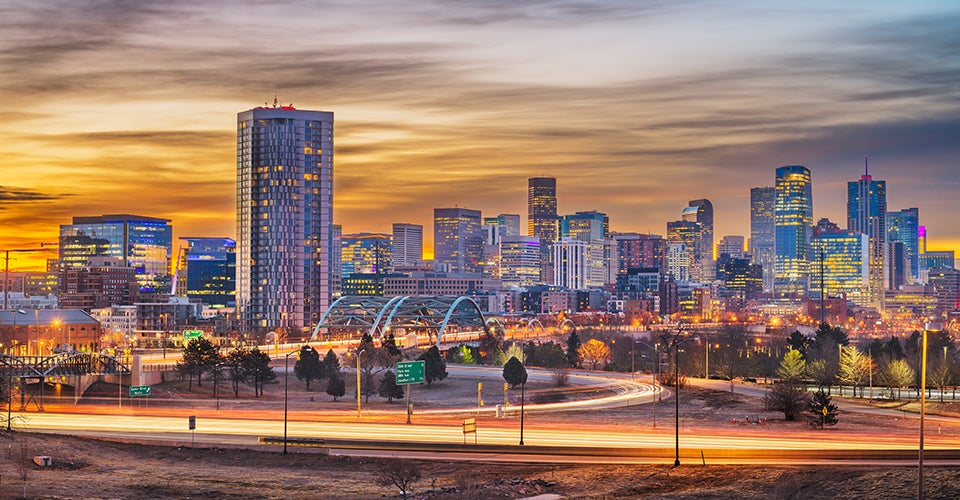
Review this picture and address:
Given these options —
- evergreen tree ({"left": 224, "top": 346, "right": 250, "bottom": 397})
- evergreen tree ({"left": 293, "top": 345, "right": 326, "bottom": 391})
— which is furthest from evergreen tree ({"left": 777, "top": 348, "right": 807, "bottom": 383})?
evergreen tree ({"left": 224, "top": 346, "right": 250, "bottom": 397})

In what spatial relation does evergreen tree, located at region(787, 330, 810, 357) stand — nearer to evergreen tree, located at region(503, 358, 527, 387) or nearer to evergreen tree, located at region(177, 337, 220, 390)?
evergreen tree, located at region(503, 358, 527, 387)

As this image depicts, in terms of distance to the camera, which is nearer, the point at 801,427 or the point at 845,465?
the point at 845,465

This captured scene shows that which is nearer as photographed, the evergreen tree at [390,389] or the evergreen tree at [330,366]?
the evergreen tree at [390,389]

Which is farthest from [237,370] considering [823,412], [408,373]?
[823,412]

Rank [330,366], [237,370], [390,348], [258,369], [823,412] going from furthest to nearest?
[390,348], [330,366], [258,369], [237,370], [823,412]

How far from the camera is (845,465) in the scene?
222 feet

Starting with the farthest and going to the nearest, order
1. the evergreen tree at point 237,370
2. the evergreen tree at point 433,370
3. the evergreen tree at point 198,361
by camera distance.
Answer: the evergreen tree at point 433,370
the evergreen tree at point 198,361
the evergreen tree at point 237,370

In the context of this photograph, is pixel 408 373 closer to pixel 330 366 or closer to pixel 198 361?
pixel 198 361

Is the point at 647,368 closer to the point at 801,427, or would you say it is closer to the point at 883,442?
the point at 801,427

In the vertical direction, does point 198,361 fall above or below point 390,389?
above

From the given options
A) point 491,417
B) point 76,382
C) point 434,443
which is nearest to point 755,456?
point 434,443

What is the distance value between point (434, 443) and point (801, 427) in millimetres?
31561

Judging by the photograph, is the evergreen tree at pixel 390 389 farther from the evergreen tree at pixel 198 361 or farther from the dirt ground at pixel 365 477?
the dirt ground at pixel 365 477

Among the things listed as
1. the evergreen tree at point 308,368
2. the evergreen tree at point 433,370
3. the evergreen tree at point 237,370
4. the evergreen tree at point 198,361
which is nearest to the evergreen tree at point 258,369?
the evergreen tree at point 237,370
